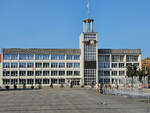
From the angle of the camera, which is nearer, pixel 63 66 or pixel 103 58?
pixel 63 66

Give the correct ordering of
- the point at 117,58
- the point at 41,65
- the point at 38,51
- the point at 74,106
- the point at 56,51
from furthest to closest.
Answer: the point at 117,58
the point at 56,51
the point at 38,51
the point at 41,65
the point at 74,106

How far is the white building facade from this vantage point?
321 ft

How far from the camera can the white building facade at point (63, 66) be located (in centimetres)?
9794

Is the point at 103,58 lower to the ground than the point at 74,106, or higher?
higher

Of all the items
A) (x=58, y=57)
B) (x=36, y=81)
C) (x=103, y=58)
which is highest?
(x=58, y=57)

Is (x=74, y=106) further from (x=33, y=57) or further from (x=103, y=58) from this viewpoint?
(x=103, y=58)

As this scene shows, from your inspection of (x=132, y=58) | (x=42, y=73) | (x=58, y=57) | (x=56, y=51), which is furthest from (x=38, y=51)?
(x=132, y=58)

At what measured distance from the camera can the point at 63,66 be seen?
328ft

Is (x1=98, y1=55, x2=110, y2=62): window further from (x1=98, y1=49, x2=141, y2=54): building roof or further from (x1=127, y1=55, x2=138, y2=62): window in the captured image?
(x1=127, y1=55, x2=138, y2=62): window

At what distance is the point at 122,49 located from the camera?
10494 centimetres

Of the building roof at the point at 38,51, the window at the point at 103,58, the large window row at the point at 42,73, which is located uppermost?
the building roof at the point at 38,51

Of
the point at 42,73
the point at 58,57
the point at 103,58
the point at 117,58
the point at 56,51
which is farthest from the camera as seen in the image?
the point at 117,58

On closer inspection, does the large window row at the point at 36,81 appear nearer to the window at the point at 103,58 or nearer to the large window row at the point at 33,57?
the large window row at the point at 33,57

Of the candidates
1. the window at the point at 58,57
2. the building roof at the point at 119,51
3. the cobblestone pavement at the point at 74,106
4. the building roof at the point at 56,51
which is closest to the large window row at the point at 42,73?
the window at the point at 58,57
